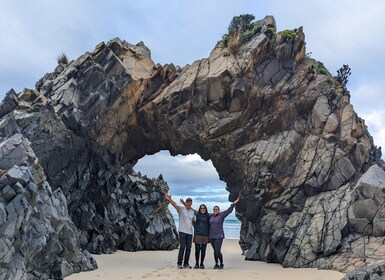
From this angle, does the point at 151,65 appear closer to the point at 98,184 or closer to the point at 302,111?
the point at 98,184

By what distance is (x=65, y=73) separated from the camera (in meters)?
20.1

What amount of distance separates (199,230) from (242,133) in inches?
261

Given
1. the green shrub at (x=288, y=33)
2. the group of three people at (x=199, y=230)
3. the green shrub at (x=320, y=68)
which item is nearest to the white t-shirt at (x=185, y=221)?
the group of three people at (x=199, y=230)

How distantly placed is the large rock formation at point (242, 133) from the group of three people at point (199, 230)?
3.47 meters

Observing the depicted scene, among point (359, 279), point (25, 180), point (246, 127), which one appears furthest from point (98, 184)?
point (359, 279)

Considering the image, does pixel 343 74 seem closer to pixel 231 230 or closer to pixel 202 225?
pixel 202 225

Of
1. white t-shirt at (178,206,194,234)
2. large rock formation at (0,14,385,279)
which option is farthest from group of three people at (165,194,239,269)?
large rock formation at (0,14,385,279)

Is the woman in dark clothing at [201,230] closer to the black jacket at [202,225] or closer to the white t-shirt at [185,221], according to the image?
the black jacket at [202,225]

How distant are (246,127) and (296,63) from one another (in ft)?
13.9

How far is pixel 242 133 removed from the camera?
19.5m

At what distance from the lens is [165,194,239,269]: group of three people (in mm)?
14320

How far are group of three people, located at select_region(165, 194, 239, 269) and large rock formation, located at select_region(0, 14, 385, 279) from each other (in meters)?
3.47

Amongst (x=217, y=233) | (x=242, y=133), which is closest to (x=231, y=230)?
(x=242, y=133)

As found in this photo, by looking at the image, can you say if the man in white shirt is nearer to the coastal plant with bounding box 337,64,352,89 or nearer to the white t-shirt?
the white t-shirt
